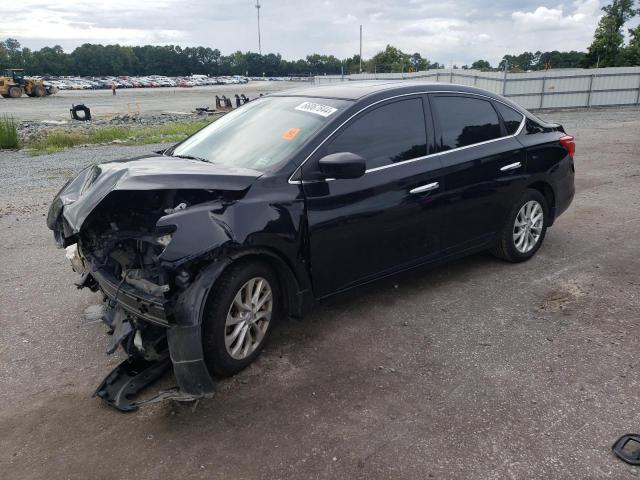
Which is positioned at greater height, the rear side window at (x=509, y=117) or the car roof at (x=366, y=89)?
the car roof at (x=366, y=89)

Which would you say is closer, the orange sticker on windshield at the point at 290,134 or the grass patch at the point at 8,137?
the orange sticker on windshield at the point at 290,134

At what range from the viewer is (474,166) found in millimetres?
4523

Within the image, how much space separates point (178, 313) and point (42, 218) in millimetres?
5241

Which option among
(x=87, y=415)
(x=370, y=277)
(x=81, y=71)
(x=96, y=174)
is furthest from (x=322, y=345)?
(x=81, y=71)

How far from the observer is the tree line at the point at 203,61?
7200cm

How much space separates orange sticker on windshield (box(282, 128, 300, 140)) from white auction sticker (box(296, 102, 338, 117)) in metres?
0.24

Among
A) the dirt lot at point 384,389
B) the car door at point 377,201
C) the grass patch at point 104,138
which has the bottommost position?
the dirt lot at point 384,389

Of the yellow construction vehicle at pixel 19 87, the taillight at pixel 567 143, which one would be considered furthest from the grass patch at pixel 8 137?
the yellow construction vehicle at pixel 19 87

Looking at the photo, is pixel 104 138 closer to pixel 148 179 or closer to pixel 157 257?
pixel 148 179

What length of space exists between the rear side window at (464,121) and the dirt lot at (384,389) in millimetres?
1289

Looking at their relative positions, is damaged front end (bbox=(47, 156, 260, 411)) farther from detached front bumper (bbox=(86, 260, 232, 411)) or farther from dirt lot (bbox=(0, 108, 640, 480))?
dirt lot (bbox=(0, 108, 640, 480))

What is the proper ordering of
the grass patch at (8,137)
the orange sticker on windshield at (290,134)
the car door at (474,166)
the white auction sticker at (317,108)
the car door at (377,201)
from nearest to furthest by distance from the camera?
the car door at (377,201) < the orange sticker on windshield at (290,134) < the white auction sticker at (317,108) < the car door at (474,166) < the grass patch at (8,137)

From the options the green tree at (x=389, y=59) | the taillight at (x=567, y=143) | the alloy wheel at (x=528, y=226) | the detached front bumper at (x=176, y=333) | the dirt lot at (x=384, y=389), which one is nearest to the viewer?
the dirt lot at (x=384, y=389)

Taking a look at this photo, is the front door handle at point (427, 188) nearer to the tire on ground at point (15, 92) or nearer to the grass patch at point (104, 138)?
the grass patch at point (104, 138)
